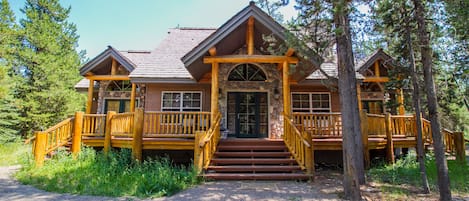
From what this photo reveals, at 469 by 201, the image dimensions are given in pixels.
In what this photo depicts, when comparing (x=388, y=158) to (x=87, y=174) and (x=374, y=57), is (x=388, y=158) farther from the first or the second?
(x=87, y=174)

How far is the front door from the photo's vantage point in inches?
388

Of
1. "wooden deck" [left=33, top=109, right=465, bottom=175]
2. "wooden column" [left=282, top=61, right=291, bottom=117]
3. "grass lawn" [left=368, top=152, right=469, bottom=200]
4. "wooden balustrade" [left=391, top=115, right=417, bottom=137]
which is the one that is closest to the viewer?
"grass lawn" [left=368, top=152, right=469, bottom=200]

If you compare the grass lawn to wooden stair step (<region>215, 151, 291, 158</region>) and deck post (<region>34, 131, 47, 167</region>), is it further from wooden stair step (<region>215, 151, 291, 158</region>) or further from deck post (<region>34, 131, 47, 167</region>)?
deck post (<region>34, 131, 47, 167</region>)

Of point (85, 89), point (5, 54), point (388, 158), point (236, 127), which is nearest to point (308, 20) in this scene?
point (236, 127)

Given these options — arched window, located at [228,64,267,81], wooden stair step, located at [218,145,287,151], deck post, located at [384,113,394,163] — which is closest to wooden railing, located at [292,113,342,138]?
wooden stair step, located at [218,145,287,151]

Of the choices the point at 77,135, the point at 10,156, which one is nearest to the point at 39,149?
the point at 77,135

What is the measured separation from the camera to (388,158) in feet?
28.7

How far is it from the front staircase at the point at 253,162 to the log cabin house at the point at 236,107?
0.03 metres

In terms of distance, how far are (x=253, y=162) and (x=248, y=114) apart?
3.19 metres

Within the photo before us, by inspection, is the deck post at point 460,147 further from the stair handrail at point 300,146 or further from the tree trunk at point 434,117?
the stair handrail at point 300,146

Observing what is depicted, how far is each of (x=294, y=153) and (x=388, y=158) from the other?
159 inches

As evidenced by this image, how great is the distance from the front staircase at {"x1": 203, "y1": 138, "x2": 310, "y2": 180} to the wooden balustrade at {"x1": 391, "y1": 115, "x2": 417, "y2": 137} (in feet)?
15.7

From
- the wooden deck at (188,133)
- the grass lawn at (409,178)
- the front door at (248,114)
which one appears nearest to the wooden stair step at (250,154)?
the wooden deck at (188,133)

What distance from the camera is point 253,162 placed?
7.07 meters
